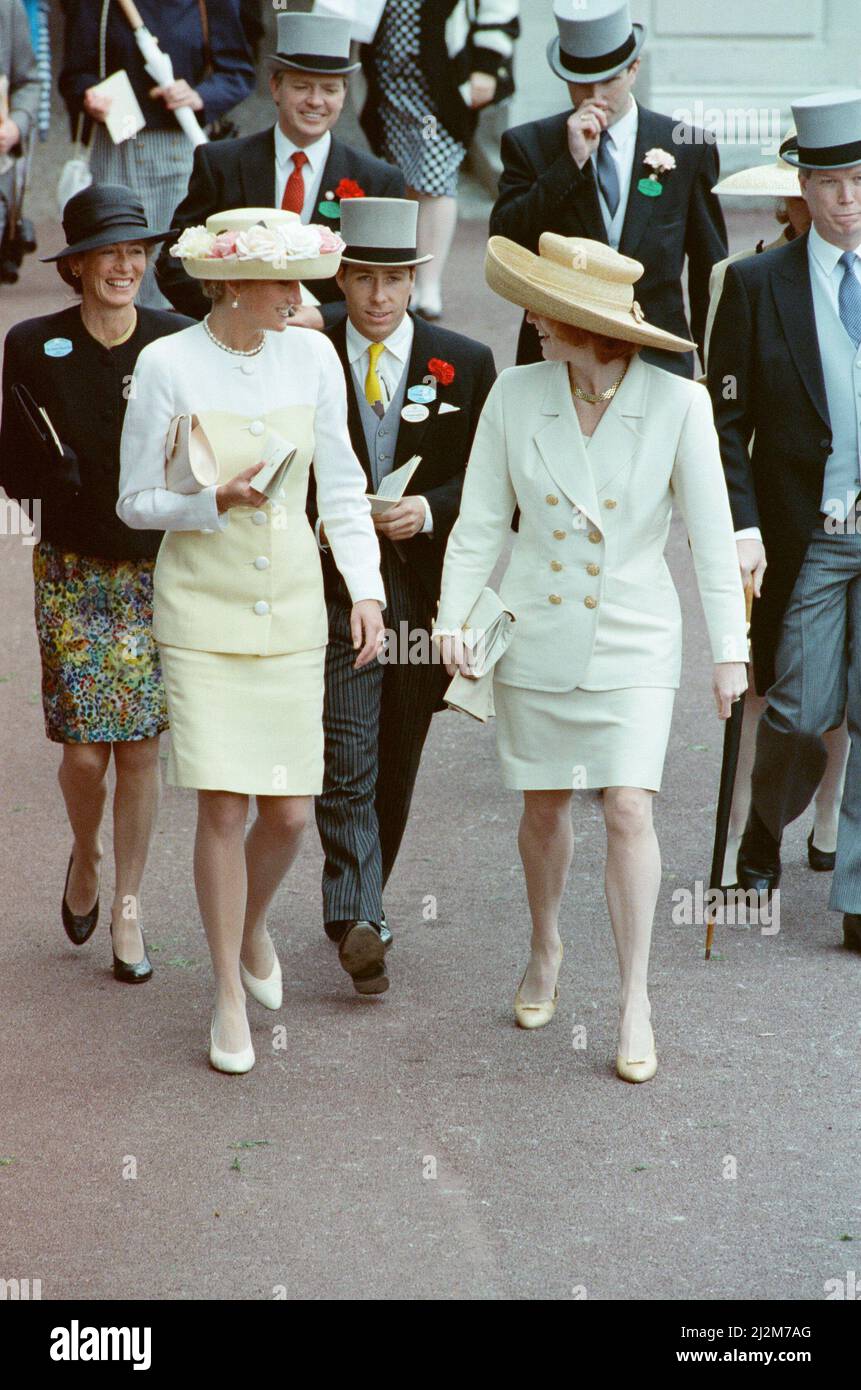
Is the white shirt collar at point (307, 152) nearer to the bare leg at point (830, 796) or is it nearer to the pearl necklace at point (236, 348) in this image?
the pearl necklace at point (236, 348)

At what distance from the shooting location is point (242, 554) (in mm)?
5406

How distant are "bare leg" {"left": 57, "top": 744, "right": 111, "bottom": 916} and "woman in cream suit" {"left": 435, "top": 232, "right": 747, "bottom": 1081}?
109 cm

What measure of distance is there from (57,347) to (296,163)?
1.35 meters

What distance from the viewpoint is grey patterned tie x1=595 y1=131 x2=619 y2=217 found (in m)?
7.24

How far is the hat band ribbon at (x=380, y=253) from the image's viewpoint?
19.6 feet

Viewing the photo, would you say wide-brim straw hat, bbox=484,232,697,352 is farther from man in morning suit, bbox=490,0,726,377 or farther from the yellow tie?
man in morning suit, bbox=490,0,726,377

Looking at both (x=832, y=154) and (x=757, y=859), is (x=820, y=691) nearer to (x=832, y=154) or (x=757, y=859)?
(x=757, y=859)

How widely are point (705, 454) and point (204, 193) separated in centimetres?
218

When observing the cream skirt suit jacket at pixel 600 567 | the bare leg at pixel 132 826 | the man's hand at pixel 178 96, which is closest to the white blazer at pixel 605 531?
the cream skirt suit jacket at pixel 600 567

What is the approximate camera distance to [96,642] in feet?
19.7

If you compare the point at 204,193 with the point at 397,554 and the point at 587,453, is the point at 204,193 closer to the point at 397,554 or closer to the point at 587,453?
the point at 397,554

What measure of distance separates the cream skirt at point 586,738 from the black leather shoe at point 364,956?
23.8 inches

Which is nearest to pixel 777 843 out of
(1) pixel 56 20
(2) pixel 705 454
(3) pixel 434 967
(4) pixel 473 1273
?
(3) pixel 434 967

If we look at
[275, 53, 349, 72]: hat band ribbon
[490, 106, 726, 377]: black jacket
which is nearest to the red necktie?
[275, 53, 349, 72]: hat band ribbon
